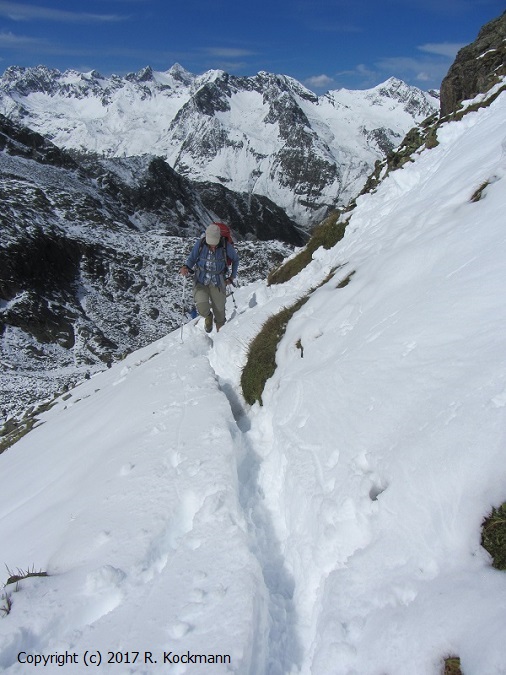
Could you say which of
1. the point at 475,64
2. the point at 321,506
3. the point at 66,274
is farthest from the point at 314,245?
Result: the point at 66,274

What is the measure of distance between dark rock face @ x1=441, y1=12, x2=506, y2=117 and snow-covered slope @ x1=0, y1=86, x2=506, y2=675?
73.6ft

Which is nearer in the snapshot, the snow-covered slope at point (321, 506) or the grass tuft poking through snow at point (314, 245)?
the snow-covered slope at point (321, 506)

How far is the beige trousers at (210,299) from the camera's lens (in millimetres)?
12969

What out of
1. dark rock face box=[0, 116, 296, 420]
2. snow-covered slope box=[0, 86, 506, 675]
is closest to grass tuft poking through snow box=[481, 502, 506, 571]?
snow-covered slope box=[0, 86, 506, 675]

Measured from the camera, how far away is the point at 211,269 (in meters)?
12.7

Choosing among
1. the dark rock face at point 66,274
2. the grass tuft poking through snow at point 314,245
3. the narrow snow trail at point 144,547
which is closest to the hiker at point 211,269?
the grass tuft poking through snow at point 314,245

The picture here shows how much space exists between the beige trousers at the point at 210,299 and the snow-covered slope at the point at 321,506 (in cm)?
503

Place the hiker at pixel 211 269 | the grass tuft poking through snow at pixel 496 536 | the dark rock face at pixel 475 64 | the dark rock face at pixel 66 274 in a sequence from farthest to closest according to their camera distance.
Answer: the dark rock face at pixel 66 274, the dark rock face at pixel 475 64, the hiker at pixel 211 269, the grass tuft poking through snow at pixel 496 536

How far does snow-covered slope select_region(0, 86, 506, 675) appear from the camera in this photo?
3492 millimetres

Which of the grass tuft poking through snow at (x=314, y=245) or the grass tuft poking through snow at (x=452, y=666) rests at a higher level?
the grass tuft poking through snow at (x=314, y=245)

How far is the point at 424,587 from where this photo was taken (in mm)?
3422

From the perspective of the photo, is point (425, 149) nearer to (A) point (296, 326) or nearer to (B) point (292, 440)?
(A) point (296, 326)

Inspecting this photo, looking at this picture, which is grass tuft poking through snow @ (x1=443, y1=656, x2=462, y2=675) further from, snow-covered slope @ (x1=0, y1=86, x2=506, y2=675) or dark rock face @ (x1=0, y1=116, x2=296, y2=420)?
dark rock face @ (x1=0, y1=116, x2=296, y2=420)

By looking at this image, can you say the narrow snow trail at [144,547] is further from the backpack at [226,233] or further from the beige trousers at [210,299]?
the backpack at [226,233]
